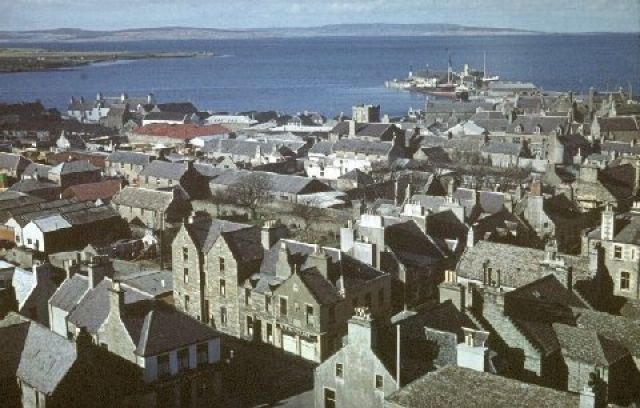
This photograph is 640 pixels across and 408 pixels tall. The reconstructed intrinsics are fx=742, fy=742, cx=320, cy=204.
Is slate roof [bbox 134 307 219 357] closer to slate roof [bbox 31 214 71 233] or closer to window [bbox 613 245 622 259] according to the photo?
window [bbox 613 245 622 259]

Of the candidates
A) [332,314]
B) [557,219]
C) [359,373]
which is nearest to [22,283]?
[332,314]

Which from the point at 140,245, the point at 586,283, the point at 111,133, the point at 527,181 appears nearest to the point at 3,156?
the point at 140,245

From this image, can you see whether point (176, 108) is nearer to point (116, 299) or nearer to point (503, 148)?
point (503, 148)

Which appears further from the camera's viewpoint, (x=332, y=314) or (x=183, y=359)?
(x=332, y=314)

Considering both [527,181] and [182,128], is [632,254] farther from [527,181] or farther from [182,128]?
[182,128]

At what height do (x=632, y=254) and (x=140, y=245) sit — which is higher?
(x=632, y=254)

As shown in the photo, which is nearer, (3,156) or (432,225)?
(432,225)

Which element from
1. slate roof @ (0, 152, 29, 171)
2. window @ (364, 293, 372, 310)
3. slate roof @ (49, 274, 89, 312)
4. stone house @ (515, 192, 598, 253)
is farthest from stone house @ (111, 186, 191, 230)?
window @ (364, 293, 372, 310)
